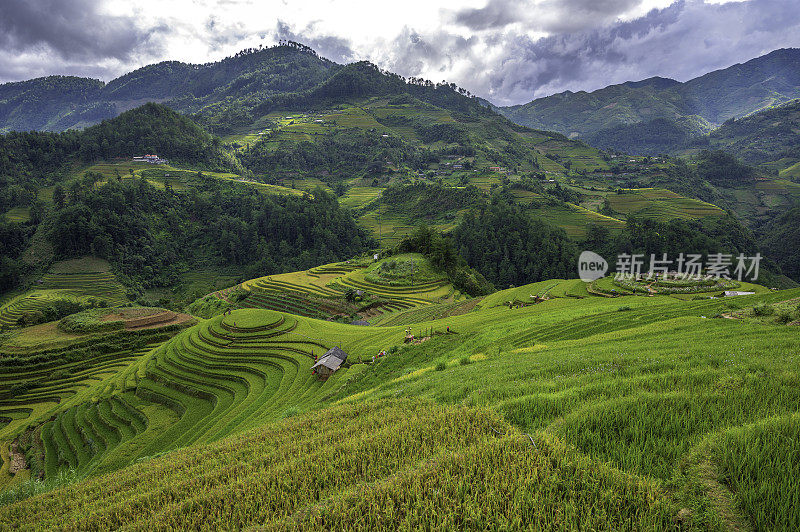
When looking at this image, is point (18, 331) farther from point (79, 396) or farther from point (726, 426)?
point (726, 426)

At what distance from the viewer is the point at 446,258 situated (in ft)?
227

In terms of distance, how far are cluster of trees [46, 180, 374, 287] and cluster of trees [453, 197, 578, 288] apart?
128 ft

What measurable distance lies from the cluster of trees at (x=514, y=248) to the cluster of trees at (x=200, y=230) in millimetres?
38900

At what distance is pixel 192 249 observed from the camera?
103 metres

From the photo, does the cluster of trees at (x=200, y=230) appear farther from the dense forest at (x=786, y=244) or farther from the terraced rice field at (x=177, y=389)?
the dense forest at (x=786, y=244)

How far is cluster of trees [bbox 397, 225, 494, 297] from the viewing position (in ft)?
207

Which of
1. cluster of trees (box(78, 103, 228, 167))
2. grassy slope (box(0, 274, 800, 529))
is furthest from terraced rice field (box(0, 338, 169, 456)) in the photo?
cluster of trees (box(78, 103, 228, 167))

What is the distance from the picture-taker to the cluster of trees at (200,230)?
83250 millimetres

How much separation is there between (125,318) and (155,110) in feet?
493

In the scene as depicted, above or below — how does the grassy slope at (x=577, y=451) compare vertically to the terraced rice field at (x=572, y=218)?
below

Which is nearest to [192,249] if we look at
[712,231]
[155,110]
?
[155,110]

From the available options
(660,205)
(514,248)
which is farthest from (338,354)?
(660,205)

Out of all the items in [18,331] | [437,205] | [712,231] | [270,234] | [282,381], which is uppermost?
[437,205]

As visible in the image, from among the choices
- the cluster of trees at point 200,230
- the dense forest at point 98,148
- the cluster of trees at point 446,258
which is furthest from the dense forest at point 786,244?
the dense forest at point 98,148
